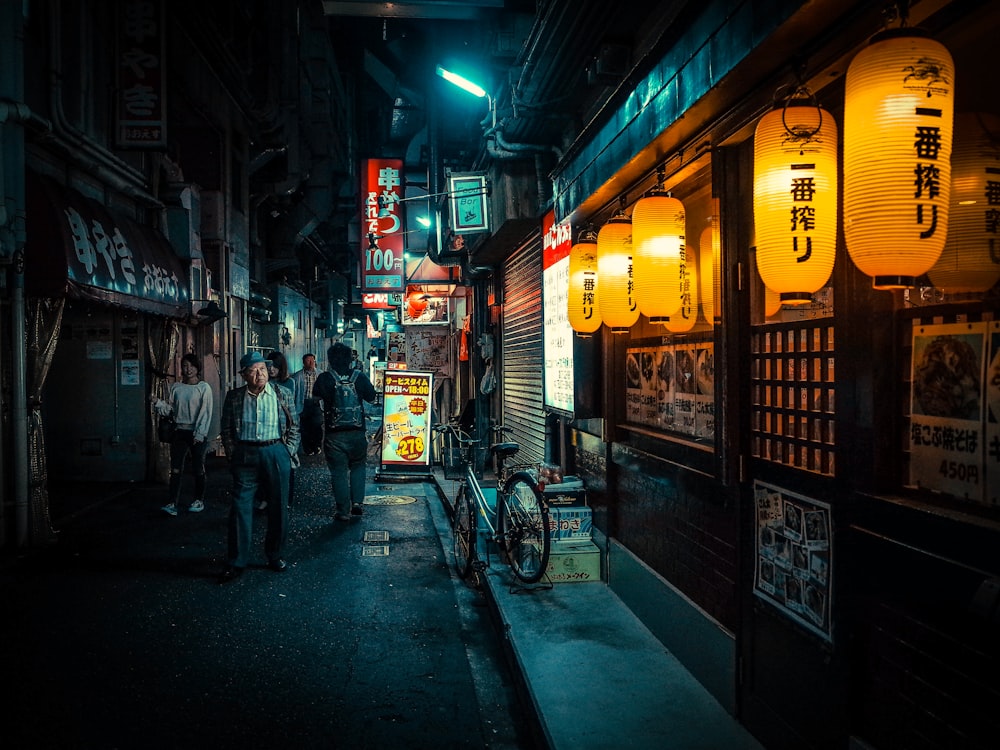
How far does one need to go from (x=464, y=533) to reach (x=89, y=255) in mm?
8042

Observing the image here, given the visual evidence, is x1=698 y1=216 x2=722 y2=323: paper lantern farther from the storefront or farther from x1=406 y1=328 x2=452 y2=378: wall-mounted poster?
x1=406 y1=328 x2=452 y2=378: wall-mounted poster

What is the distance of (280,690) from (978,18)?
21.4 feet

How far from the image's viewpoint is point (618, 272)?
637 cm

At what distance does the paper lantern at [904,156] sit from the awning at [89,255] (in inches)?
436

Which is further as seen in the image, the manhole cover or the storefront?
the manhole cover

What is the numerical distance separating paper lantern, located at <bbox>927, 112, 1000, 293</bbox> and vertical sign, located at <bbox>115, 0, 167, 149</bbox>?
45.3ft

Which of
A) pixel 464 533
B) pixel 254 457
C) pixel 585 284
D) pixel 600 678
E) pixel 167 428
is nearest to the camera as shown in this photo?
pixel 600 678

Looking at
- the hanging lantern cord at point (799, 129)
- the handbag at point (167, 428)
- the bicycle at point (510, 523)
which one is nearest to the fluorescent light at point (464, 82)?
the bicycle at point (510, 523)

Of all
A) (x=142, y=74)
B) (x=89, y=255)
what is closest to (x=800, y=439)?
(x=89, y=255)

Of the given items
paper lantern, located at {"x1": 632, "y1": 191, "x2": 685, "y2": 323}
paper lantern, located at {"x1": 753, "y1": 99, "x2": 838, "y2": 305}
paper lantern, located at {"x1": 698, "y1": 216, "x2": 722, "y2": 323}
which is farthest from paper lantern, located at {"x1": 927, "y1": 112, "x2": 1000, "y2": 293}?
paper lantern, located at {"x1": 698, "y1": 216, "x2": 722, "y2": 323}

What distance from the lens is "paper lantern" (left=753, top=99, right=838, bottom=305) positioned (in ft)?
11.5

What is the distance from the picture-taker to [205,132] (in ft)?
65.1

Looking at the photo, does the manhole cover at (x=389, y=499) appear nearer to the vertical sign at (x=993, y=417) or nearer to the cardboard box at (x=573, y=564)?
the cardboard box at (x=573, y=564)

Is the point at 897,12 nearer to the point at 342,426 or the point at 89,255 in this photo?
the point at 342,426
